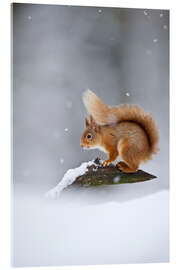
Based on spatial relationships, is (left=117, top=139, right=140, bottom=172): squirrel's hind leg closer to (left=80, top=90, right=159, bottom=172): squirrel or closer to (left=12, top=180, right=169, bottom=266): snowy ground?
(left=80, top=90, right=159, bottom=172): squirrel

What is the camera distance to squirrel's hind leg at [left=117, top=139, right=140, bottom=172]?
2520 mm

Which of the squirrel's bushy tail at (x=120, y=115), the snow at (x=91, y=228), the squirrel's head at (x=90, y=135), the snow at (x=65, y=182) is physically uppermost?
the squirrel's bushy tail at (x=120, y=115)

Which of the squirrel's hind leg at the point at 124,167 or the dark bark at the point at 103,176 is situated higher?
the squirrel's hind leg at the point at 124,167

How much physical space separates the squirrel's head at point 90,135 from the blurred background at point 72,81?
0.11 feet

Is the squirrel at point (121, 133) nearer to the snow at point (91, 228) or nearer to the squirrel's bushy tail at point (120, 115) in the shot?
the squirrel's bushy tail at point (120, 115)

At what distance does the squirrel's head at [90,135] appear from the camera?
2.50 m

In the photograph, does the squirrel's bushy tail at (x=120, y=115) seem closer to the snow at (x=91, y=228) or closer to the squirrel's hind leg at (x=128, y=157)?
the squirrel's hind leg at (x=128, y=157)

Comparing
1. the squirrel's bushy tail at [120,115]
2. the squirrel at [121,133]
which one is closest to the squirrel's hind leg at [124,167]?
the squirrel at [121,133]

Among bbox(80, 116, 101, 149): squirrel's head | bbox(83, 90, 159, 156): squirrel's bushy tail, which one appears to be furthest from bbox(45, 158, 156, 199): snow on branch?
bbox(83, 90, 159, 156): squirrel's bushy tail

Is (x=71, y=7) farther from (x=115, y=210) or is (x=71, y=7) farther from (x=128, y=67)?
(x=115, y=210)

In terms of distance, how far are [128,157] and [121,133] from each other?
152 mm

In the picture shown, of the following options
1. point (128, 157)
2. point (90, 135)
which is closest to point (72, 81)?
point (90, 135)

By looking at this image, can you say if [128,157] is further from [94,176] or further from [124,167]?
[94,176]

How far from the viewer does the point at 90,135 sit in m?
2.51
